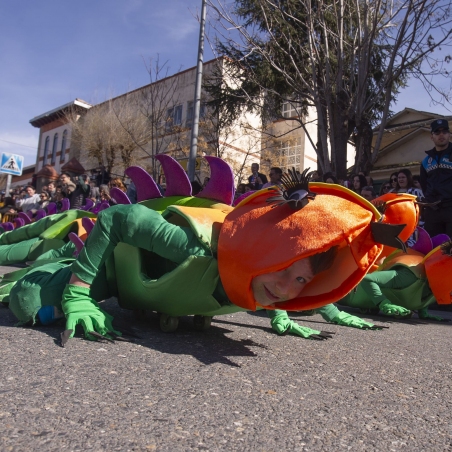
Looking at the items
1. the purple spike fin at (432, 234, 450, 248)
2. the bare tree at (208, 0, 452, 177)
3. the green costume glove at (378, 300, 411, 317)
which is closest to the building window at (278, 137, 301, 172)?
the bare tree at (208, 0, 452, 177)

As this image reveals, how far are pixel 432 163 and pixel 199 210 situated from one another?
3.83 meters

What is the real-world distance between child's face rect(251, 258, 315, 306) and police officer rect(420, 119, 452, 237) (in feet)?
12.5

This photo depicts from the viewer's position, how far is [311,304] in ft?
6.58

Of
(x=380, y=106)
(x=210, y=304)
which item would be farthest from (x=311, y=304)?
(x=380, y=106)

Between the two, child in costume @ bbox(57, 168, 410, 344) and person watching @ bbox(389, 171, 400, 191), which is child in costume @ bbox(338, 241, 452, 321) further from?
child in costume @ bbox(57, 168, 410, 344)

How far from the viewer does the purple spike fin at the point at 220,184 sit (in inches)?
99.7

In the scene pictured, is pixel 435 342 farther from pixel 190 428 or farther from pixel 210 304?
pixel 190 428

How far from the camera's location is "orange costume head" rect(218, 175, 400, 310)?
1754 millimetres

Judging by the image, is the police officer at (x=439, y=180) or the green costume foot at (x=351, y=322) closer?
the green costume foot at (x=351, y=322)

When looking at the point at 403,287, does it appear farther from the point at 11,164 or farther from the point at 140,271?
the point at 11,164

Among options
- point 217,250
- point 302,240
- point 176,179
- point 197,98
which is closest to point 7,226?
point 197,98

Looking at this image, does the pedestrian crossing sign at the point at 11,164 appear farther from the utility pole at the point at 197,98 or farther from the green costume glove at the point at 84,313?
Result: the green costume glove at the point at 84,313

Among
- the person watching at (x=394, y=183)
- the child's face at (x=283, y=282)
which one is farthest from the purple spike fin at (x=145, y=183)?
the person watching at (x=394, y=183)

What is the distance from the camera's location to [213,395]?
5.10ft
